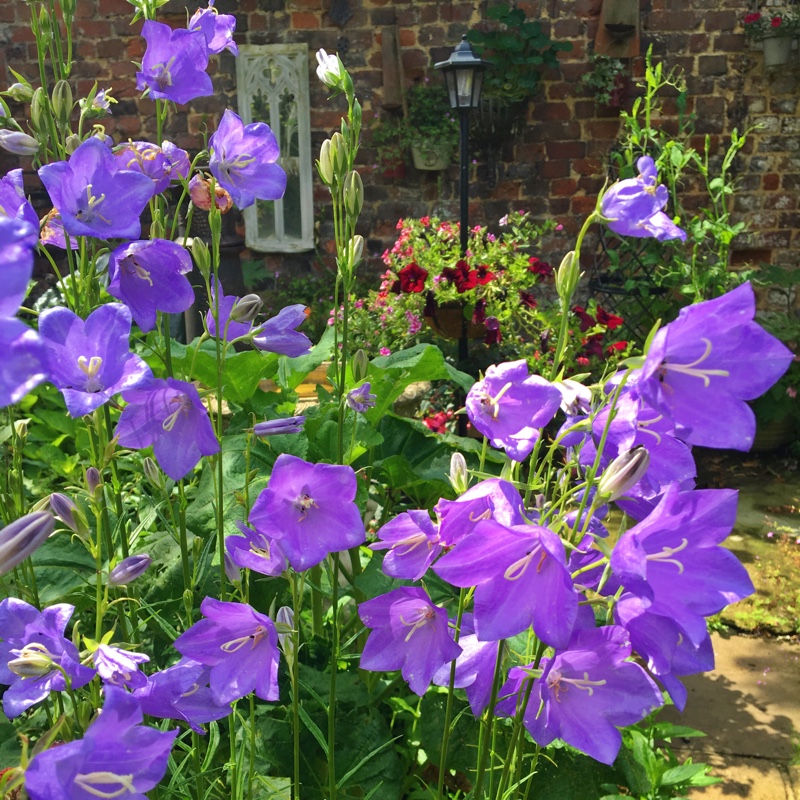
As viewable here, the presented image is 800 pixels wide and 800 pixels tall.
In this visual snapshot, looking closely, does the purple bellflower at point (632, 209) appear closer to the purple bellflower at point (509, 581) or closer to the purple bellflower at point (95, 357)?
the purple bellflower at point (509, 581)

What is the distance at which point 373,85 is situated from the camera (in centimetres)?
539

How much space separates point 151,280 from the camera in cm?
90

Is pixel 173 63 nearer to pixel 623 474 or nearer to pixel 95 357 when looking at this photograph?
pixel 95 357

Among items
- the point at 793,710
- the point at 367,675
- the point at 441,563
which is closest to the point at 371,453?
the point at 367,675

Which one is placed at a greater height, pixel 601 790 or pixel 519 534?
pixel 519 534

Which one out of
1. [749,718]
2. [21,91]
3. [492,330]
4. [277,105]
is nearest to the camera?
[21,91]

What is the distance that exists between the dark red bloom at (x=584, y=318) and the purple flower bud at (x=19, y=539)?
2.42m

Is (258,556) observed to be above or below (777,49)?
below

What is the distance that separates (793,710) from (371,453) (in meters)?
1.61

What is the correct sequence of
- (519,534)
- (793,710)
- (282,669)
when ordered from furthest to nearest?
(793,710)
(282,669)
(519,534)

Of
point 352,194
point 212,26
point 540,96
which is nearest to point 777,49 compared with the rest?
point 540,96

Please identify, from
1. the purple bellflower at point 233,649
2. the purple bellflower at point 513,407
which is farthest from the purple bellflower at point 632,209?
the purple bellflower at point 233,649

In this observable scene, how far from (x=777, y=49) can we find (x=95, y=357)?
516 centimetres

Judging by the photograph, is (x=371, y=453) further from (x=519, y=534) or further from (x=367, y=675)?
(x=519, y=534)
